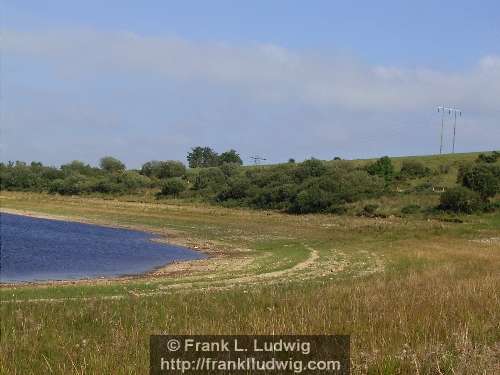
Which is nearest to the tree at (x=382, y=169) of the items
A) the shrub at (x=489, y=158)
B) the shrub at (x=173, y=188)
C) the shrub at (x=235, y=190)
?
the shrub at (x=489, y=158)

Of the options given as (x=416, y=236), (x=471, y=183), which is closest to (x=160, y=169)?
(x=471, y=183)

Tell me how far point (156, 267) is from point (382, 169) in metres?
65.0

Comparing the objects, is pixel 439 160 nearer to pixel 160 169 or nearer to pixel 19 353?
pixel 160 169

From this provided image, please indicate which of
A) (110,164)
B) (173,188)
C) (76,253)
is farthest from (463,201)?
(110,164)

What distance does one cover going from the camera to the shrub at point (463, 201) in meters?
61.3

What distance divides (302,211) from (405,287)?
6344 cm

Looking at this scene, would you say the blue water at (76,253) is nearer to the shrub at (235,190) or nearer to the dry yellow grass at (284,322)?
the dry yellow grass at (284,322)

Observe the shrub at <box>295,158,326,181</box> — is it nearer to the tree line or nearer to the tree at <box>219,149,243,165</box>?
the tree line

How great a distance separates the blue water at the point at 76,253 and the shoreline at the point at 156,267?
1.00 m

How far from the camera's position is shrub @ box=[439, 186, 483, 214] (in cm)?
6128

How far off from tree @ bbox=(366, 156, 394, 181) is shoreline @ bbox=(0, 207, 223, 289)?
42.8 metres

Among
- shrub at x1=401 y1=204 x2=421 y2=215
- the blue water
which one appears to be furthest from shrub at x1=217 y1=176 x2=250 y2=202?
the blue water

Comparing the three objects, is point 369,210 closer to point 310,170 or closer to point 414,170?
point 310,170

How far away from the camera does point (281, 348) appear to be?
717 cm
